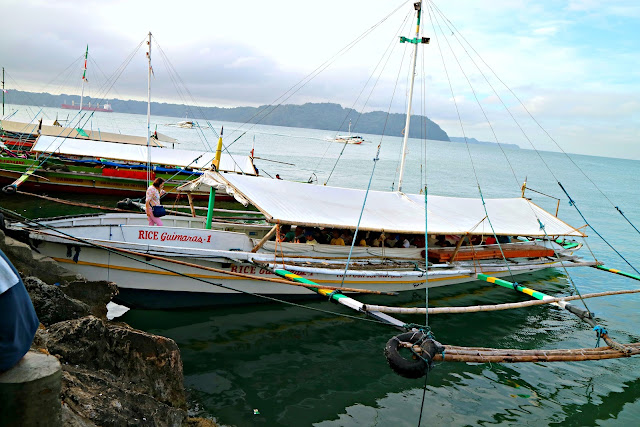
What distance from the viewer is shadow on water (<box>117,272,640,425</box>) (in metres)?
8.35

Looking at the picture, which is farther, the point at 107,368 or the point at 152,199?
the point at 152,199

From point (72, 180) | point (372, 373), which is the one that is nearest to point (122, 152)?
point (72, 180)

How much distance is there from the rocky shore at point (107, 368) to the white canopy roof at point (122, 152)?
20123 mm

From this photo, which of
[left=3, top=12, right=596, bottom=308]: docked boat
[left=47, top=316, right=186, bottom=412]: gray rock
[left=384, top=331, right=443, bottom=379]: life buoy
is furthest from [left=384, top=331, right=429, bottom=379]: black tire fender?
[left=47, top=316, right=186, bottom=412]: gray rock

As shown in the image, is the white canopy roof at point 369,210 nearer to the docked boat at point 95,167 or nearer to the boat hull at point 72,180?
the docked boat at point 95,167

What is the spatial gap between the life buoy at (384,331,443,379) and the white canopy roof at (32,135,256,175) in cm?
2114

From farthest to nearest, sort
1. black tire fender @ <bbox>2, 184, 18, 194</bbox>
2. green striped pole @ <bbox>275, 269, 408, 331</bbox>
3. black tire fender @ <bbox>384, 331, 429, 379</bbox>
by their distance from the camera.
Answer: black tire fender @ <bbox>2, 184, 18, 194</bbox> < green striped pole @ <bbox>275, 269, 408, 331</bbox> < black tire fender @ <bbox>384, 331, 429, 379</bbox>

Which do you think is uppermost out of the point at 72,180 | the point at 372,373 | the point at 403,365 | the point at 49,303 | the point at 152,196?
the point at 152,196

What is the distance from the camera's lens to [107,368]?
650 cm

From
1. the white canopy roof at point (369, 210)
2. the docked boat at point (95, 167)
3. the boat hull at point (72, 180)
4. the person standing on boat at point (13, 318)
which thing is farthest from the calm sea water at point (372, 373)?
the boat hull at point (72, 180)

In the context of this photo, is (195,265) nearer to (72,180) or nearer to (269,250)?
(269,250)

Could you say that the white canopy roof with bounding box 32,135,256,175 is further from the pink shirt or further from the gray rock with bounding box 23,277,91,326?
the gray rock with bounding box 23,277,91,326

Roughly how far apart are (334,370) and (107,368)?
4.84 meters

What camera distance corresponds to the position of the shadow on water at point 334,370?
27.4 ft
